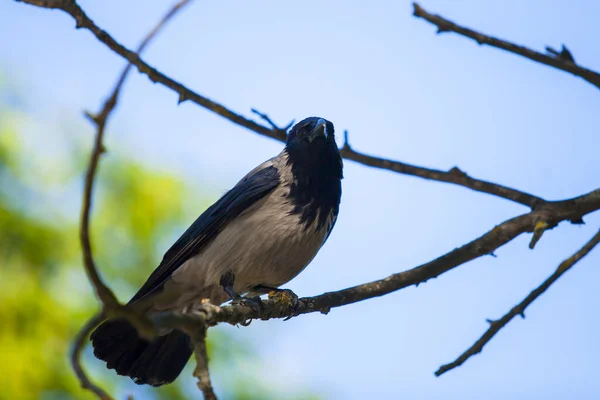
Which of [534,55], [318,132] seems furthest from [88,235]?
[318,132]

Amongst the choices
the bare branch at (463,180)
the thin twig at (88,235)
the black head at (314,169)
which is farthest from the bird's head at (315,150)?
the thin twig at (88,235)

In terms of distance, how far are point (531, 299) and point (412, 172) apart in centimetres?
88

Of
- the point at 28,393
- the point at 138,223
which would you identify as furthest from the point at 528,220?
the point at 138,223

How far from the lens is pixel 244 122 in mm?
4734

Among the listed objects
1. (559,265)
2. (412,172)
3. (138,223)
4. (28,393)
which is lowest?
(559,265)

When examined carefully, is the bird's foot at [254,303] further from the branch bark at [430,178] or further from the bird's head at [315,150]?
the bird's head at [315,150]

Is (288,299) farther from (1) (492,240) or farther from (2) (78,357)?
(2) (78,357)

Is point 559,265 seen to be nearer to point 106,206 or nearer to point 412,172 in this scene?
point 412,172

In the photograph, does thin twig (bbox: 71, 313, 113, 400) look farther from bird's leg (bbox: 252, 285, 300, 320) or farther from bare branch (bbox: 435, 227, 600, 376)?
bird's leg (bbox: 252, 285, 300, 320)

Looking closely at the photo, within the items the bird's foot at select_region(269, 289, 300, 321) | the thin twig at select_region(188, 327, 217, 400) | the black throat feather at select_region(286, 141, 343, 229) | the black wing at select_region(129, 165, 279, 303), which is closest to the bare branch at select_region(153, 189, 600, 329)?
the thin twig at select_region(188, 327, 217, 400)

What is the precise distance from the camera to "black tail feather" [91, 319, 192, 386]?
229 inches

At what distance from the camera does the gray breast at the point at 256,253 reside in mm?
5781

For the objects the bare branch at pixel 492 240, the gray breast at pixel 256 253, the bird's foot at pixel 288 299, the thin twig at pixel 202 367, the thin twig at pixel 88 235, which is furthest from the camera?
the gray breast at pixel 256 253

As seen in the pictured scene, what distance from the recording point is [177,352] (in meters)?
6.09
